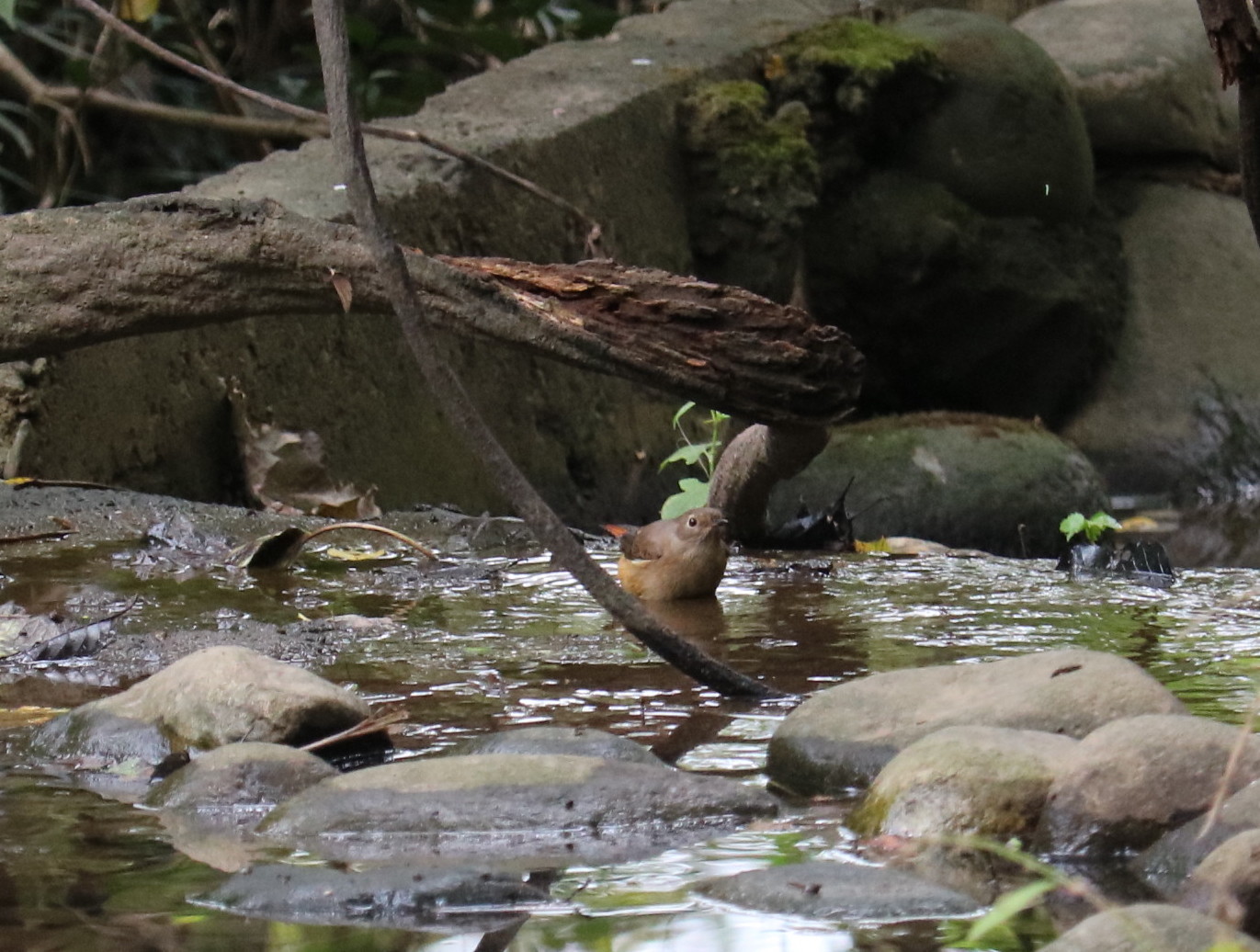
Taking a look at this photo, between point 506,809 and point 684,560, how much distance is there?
2.08m

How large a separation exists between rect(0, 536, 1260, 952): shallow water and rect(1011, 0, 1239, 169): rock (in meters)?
5.43

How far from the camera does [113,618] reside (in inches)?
156

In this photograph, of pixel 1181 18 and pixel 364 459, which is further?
pixel 1181 18

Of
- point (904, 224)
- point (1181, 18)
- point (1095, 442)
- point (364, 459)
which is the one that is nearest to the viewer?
point (364, 459)

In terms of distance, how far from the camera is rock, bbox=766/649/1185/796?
9.54 ft

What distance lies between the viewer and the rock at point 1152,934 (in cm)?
187

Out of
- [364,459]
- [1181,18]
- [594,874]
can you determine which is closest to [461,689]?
[594,874]

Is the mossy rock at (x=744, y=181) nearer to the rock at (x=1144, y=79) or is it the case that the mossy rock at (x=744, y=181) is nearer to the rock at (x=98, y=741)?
the rock at (x=1144, y=79)

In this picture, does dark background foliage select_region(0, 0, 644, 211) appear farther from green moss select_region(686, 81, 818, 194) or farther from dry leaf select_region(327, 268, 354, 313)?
dry leaf select_region(327, 268, 354, 313)

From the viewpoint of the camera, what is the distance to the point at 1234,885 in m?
2.17

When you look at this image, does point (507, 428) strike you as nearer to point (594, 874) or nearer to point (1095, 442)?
point (1095, 442)

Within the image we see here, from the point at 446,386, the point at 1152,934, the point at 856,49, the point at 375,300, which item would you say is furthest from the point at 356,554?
the point at 856,49

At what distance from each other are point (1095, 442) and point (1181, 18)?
2823 millimetres

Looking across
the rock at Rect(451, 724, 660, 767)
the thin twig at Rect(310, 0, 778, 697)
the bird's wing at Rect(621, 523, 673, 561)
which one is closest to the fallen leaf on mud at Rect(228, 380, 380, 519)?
the bird's wing at Rect(621, 523, 673, 561)
